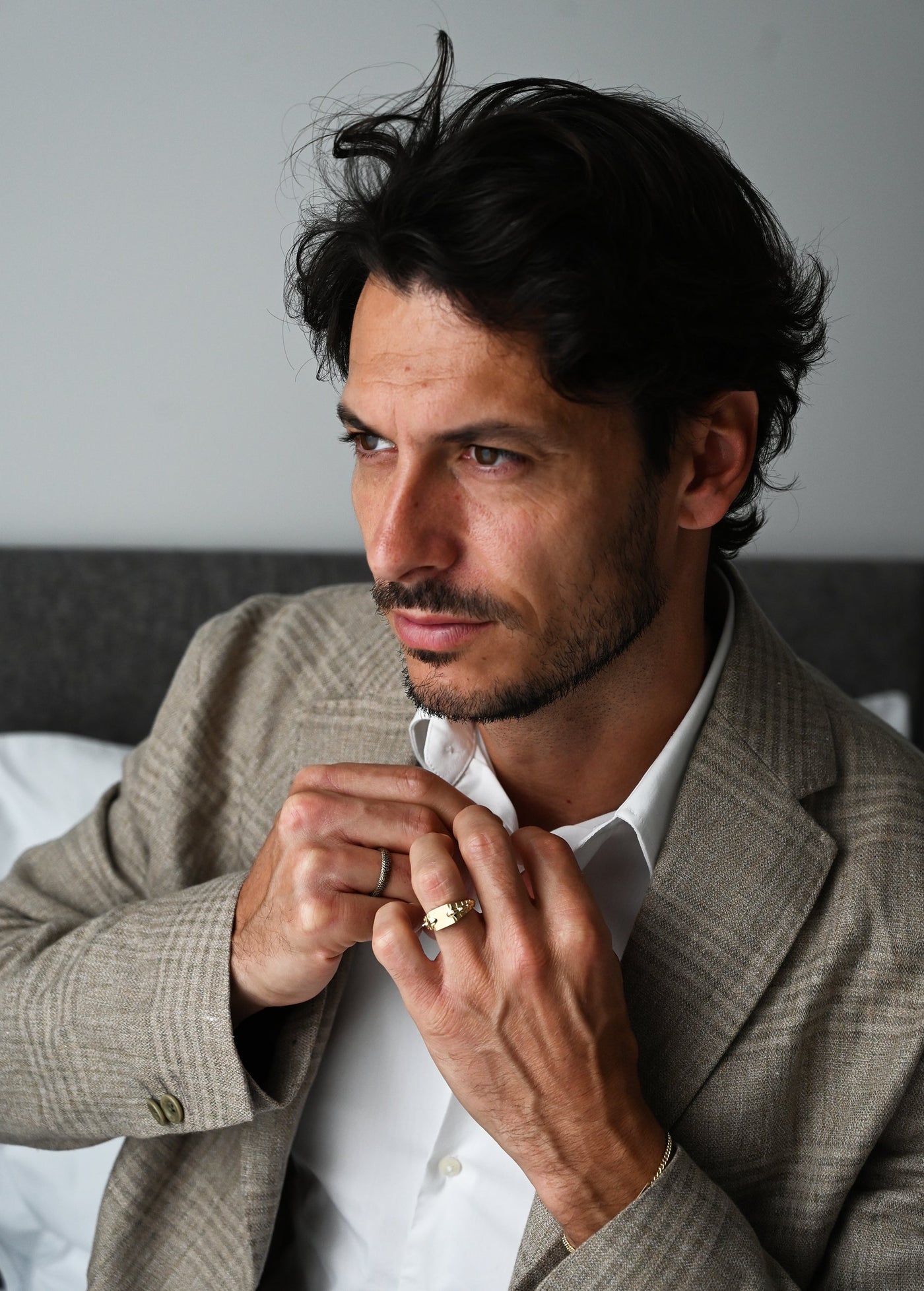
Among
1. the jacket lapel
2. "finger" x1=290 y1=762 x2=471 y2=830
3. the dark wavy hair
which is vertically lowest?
the jacket lapel

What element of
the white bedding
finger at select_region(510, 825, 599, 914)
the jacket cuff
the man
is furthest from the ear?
the white bedding

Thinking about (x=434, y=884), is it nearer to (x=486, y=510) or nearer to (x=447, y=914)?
(x=447, y=914)

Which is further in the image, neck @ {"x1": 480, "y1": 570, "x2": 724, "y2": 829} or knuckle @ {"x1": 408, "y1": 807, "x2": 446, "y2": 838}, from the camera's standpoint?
neck @ {"x1": 480, "y1": 570, "x2": 724, "y2": 829}

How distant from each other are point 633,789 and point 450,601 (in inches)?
13.7

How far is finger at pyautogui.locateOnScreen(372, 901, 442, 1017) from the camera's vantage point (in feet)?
2.90

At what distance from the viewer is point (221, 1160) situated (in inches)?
44.5

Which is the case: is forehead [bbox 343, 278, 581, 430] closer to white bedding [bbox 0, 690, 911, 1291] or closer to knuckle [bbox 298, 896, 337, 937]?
knuckle [bbox 298, 896, 337, 937]

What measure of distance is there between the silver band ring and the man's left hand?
0.04 metres

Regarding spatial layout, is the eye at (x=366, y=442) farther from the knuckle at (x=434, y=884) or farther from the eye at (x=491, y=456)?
the knuckle at (x=434, y=884)

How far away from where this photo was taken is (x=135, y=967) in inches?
41.8

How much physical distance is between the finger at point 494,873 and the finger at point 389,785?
2.5 inches

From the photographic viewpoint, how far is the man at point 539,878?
0.91 metres

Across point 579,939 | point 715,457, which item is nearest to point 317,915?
point 579,939

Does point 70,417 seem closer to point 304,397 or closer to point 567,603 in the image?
Answer: point 304,397
